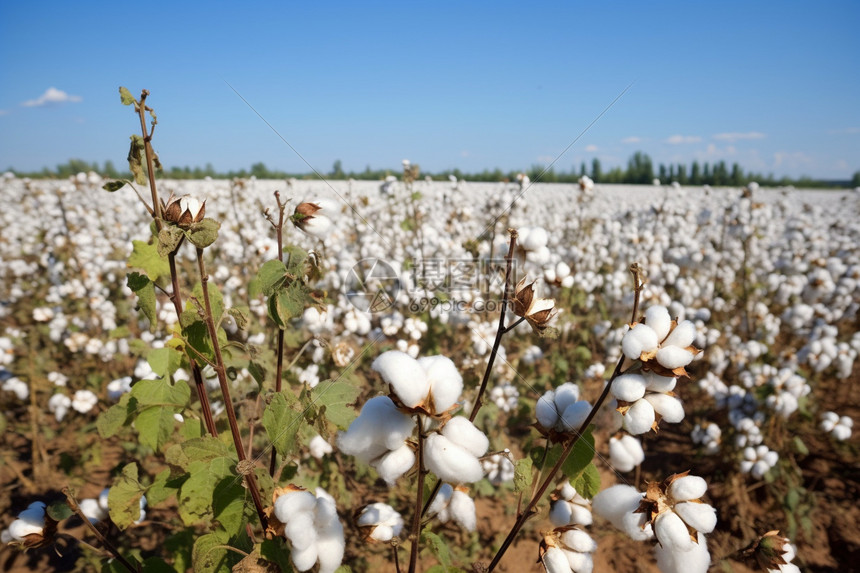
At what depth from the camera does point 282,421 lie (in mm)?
1027

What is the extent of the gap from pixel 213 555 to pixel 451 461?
2.25 feet

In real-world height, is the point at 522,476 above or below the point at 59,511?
above

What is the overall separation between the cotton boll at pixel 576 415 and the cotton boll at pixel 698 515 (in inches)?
10.2

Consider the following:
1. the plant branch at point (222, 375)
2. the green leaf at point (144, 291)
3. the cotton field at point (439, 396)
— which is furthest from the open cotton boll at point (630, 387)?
the green leaf at point (144, 291)

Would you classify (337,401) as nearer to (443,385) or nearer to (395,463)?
(395,463)

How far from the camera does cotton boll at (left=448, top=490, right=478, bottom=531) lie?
1.28 meters

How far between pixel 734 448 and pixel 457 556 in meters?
2.47

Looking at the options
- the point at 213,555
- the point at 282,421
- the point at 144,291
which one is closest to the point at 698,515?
the point at 282,421

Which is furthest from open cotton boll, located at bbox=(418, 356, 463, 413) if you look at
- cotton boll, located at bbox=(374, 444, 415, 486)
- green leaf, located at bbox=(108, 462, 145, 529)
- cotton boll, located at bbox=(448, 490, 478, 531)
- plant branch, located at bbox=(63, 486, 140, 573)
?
green leaf, located at bbox=(108, 462, 145, 529)

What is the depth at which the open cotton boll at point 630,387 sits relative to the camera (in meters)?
0.92

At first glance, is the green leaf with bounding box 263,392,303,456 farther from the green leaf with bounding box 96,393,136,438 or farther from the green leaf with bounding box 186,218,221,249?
the green leaf with bounding box 96,393,136,438

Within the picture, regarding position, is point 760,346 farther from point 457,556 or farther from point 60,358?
point 60,358

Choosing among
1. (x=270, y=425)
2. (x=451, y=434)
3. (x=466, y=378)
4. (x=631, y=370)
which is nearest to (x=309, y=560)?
(x=270, y=425)

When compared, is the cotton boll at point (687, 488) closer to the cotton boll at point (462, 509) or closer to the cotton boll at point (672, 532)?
the cotton boll at point (672, 532)
